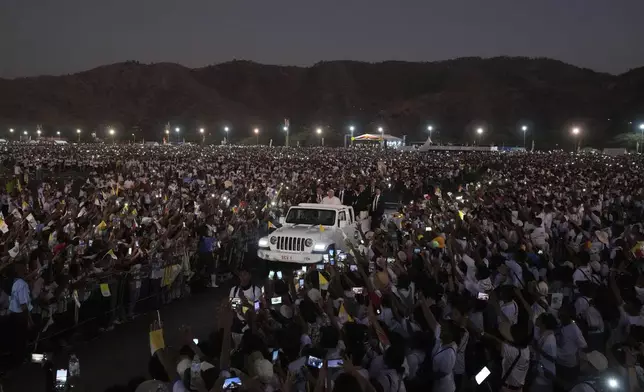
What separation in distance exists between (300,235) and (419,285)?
581 cm

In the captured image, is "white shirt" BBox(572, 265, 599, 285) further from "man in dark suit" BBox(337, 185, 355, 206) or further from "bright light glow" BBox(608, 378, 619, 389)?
"man in dark suit" BBox(337, 185, 355, 206)

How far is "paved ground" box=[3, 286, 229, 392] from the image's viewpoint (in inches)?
300

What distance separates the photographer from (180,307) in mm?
11281

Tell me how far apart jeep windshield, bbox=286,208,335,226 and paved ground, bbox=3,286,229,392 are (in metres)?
3.63

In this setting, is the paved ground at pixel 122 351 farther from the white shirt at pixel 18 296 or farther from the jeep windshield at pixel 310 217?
the jeep windshield at pixel 310 217

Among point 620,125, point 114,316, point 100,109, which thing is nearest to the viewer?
point 114,316

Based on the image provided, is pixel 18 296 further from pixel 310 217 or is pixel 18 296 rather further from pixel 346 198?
pixel 346 198

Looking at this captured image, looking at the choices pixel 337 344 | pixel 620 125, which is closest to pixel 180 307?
pixel 337 344

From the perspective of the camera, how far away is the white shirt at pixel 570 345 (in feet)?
19.6

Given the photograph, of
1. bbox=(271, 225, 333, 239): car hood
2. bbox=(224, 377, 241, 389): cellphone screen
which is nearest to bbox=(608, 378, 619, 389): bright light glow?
bbox=(224, 377, 241, 389): cellphone screen

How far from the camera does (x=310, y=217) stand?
14.8 meters

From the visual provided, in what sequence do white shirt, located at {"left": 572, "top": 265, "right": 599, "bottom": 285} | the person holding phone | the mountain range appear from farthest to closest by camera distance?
1. the mountain range
2. white shirt, located at {"left": 572, "top": 265, "right": 599, "bottom": 285}
3. the person holding phone

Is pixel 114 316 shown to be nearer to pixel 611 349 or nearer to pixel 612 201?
pixel 611 349

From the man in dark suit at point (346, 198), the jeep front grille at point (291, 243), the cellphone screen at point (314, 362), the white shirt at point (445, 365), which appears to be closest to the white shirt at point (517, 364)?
the white shirt at point (445, 365)
